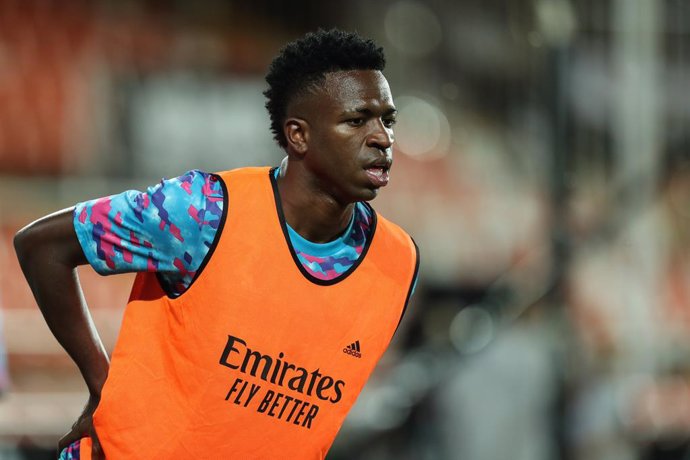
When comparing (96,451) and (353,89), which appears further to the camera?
(96,451)

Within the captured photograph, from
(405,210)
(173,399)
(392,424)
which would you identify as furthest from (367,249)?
(405,210)

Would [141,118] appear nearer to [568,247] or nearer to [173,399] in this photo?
[568,247]

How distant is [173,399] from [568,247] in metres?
3.09

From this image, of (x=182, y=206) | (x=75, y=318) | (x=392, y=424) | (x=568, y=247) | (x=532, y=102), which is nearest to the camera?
(x=182, y=206)

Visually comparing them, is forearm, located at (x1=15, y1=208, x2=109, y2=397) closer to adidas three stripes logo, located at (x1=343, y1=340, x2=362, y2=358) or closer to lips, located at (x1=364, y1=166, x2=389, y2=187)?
adidas three stripes logo, located at (x1=343, y1=340, x2=362, y2=358)

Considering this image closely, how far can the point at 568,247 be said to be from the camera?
5477mm

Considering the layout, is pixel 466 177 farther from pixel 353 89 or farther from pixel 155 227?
pixel 155 227

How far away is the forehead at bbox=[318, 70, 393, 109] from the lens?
8.87 feet

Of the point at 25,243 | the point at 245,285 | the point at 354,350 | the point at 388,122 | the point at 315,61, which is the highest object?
the point at 315,61

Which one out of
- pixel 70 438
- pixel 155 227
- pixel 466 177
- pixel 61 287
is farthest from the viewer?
pixel 466 177

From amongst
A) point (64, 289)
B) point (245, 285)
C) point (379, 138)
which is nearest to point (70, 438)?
point (64, 289)

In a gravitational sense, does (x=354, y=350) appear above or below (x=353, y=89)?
below

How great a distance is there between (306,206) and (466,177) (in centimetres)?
464

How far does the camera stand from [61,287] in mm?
2777
